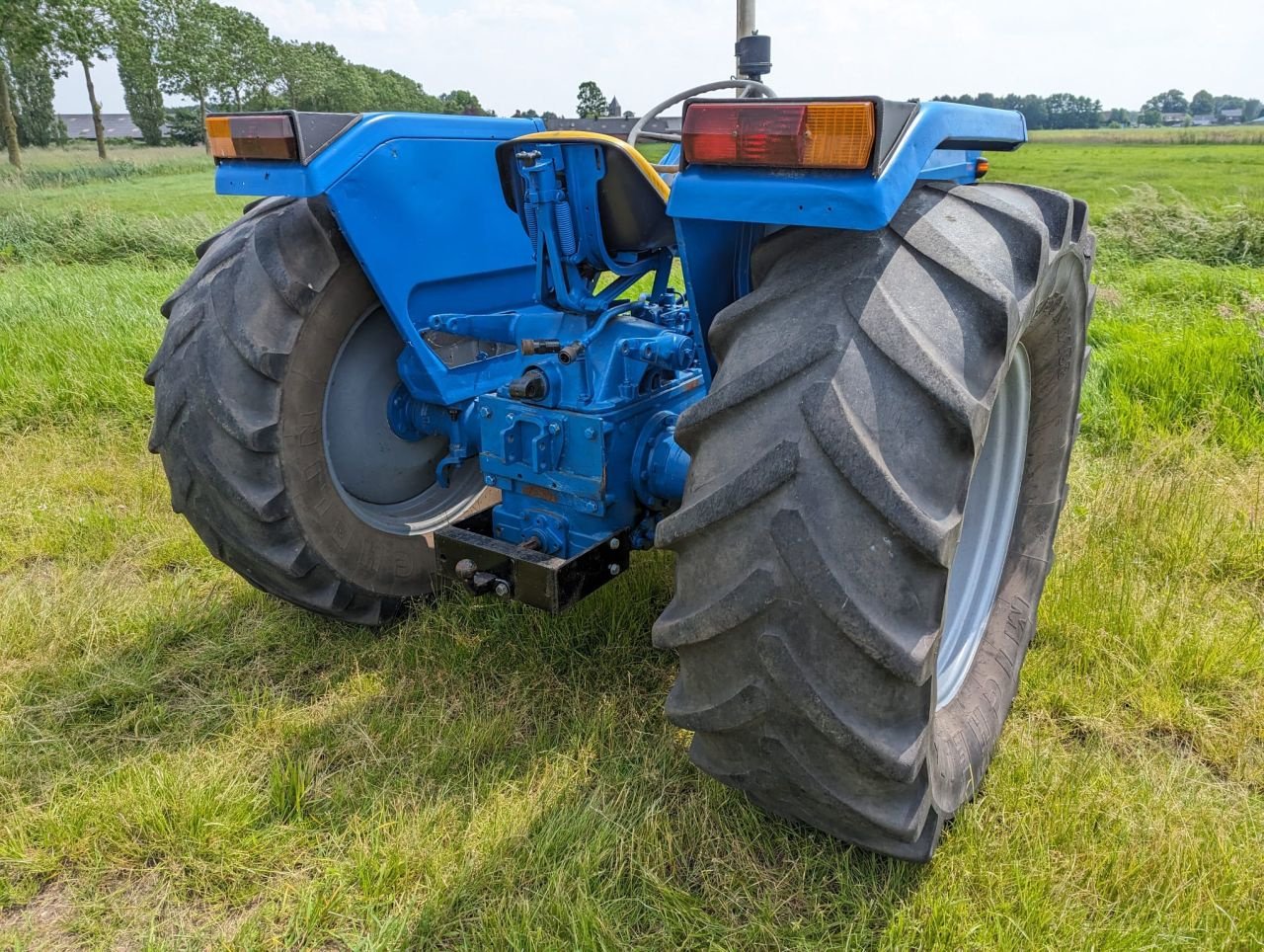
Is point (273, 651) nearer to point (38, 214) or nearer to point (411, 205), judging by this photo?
point (411, 205)

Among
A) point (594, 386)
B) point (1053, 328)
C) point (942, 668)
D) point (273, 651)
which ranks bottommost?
point (273, 651)

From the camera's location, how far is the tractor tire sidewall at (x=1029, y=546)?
1896 mm

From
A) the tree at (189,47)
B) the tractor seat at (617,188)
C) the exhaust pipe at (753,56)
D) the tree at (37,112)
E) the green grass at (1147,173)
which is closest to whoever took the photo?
the tractor seat at (617,188)

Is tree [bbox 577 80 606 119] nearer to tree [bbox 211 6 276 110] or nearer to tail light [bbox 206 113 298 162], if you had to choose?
tail light [bbox 206 113 298 162]

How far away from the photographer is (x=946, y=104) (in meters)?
1.66

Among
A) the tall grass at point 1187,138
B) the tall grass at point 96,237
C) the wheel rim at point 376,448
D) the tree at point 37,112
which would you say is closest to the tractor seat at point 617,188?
the wheel rim at point 376,448

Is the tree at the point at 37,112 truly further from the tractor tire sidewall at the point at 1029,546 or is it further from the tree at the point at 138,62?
the tractor tire sidewall at the point at 1029,546

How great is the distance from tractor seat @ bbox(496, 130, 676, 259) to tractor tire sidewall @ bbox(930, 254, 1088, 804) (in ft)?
3.06

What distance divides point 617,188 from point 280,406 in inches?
42.1

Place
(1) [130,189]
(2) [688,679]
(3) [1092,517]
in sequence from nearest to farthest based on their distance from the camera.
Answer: (2) [688,679]
(3) [1092,517]
(1) [130,189]

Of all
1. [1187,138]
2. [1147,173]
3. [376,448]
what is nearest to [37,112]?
[1147,173]

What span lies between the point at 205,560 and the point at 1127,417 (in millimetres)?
4255

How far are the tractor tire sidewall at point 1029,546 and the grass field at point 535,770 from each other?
0.15 m

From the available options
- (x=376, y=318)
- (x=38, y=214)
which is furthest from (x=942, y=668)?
(x=38, y=214)
